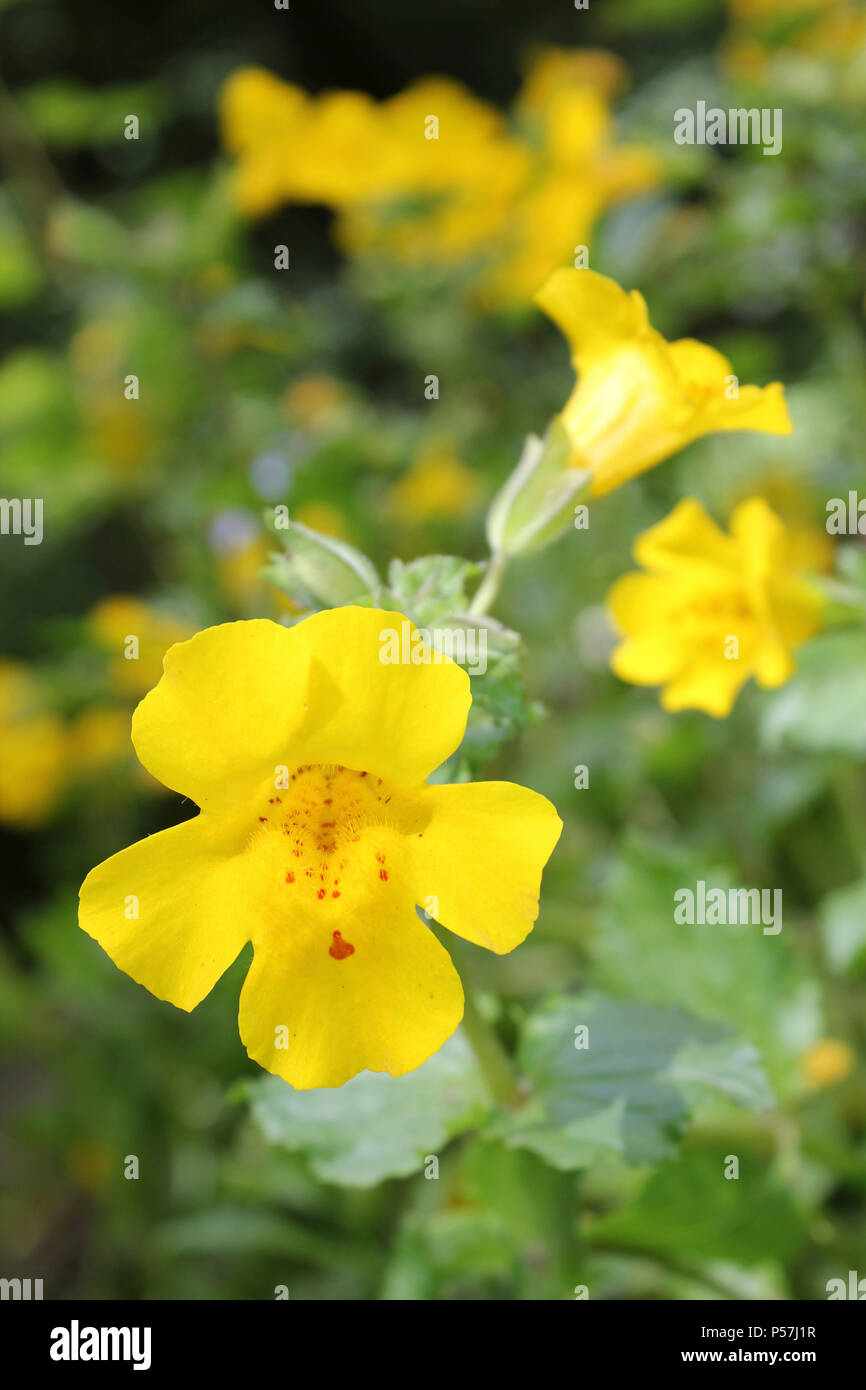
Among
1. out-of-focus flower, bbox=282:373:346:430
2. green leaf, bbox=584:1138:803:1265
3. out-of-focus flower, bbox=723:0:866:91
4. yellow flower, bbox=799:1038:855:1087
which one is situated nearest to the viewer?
green leaf, bbox=584:1138:803:1265

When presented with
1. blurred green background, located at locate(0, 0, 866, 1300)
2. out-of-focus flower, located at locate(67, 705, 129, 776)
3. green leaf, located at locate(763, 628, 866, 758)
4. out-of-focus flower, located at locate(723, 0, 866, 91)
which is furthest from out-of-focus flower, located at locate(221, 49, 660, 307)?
green leaf, located at locate(763, 628, 866, 758)

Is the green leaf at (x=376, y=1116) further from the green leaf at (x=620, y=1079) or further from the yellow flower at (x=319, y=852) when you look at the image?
the yellow flower at (x=319, y=852)

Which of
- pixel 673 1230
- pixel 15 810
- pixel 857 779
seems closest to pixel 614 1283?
pixel 673 1230

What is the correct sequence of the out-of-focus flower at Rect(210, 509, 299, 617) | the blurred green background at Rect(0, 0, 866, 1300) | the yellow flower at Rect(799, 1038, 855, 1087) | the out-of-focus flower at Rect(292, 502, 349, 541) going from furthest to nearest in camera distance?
1. the out-of-focus flower at Rect(292, 502, 349, 541)
2. the out-of-focus flower at Rect(210, 509, 299, 617)
3. the yellow flower at Rect(799, 1038, 855, 1087)
4. the blurred green background at Rect(0, 0, 866, 1300)

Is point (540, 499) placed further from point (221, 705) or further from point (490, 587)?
point (221, 705)

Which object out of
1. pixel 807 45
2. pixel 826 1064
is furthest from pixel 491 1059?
pixel 807 45

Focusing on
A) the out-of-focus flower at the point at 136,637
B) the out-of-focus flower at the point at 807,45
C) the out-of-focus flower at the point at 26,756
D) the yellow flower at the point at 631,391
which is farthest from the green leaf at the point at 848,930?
the out-of-focus flower at the point at 26,756

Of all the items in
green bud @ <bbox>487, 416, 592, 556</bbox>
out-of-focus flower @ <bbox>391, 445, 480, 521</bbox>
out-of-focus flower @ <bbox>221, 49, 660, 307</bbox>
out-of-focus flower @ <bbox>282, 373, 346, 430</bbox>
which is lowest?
green bud @ <bbox>487, 416, 592, 556</bbox>

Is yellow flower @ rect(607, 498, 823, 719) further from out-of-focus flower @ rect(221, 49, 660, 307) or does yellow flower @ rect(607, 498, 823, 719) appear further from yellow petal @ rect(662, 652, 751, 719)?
out-of-focus flower @ rect(221, 49, 660, 307)
